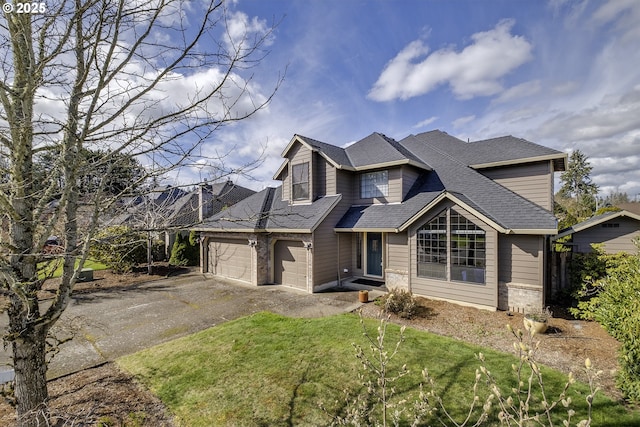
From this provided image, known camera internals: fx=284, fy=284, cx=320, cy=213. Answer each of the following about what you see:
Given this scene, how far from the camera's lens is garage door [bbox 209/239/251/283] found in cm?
1482

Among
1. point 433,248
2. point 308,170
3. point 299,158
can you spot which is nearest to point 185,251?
point 299,158

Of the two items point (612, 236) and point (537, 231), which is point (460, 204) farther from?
point (612, 236)

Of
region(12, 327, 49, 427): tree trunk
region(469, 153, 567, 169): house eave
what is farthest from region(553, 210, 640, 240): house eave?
region(12, 327, 49, 427): tree trunk

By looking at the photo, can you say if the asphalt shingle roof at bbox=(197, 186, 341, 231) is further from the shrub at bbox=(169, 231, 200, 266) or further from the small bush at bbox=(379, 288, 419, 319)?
the shrub at bbox=(169, 231, 200, 266)

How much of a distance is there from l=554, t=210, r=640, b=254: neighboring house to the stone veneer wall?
9.31 ft

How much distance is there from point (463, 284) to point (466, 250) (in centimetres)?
125

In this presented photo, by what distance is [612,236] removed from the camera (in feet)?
35.7

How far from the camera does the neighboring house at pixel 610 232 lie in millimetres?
10461

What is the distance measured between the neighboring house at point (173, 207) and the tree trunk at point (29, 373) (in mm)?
1681

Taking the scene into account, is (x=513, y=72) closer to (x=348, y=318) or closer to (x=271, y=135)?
(x=348, y=318)

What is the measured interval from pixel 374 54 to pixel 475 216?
7682 millimetres

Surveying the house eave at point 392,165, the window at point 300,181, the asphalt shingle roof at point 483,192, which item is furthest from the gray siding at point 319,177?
the asphalt shingle roof at point 483,192

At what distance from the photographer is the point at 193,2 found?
3.42 m

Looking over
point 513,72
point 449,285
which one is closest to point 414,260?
point 449,285
